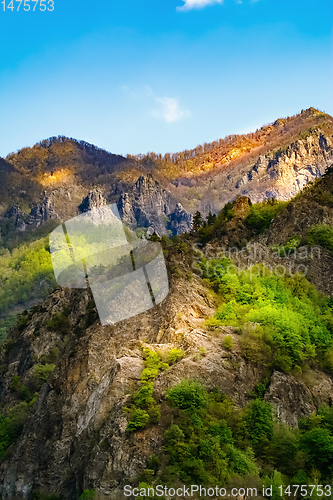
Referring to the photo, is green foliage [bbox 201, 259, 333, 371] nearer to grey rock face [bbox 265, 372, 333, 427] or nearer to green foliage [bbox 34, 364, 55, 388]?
grey rock face [bbox 265, 372, 333, 427]

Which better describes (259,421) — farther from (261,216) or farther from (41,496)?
(261,216)

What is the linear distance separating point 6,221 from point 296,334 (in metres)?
137

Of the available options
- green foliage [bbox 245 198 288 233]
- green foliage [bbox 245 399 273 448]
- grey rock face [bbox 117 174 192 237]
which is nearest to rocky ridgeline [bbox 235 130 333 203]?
grey rock face [bbox 117 174 192 237]

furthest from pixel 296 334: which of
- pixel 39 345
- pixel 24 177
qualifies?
pixel 24 177

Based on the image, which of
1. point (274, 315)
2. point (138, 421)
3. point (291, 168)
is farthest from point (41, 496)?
point (291, 168)

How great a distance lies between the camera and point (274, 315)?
91.5 feet

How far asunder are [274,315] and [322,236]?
12753 millimetres

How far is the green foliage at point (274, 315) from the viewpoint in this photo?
1010 inches

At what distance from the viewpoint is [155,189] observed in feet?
514

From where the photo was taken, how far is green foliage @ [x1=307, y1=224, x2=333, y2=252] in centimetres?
3775

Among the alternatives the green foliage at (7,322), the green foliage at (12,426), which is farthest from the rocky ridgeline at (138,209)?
the green foliage at (12,426)

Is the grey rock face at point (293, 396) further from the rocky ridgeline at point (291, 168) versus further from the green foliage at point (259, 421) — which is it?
the rocky ridgeline at point (291, 168)

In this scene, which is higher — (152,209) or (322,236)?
(322,236)

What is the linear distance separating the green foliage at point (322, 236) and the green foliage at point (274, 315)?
15.5ft
